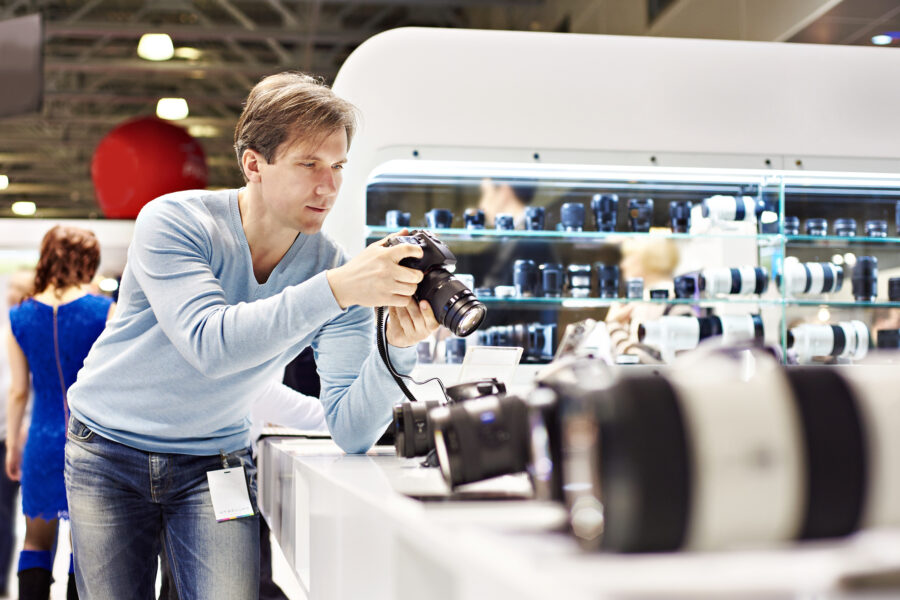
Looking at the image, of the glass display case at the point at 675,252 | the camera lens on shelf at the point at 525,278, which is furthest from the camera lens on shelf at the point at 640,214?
the camera lens on shelf at the point at 525,278

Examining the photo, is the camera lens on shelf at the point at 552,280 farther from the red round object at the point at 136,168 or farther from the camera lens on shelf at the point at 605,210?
the red round object at the point at 136,168

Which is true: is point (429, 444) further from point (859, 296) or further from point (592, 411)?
point (859, 296)

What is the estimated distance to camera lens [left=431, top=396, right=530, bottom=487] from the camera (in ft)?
2.53

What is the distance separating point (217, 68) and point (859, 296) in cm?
591

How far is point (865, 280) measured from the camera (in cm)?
401

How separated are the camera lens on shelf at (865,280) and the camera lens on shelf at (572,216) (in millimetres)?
1228

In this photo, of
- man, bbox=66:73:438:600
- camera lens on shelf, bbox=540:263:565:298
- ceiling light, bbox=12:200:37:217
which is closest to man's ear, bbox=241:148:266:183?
man, bbox=66:73:438:600

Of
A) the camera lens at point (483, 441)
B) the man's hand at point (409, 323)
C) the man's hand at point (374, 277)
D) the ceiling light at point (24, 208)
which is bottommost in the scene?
the camera lens at point (483, 441)

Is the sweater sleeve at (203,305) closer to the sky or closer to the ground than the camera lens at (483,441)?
closer to the sky

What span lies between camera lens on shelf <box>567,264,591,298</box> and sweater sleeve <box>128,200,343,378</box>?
2.64 metres

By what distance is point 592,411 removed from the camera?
574mm

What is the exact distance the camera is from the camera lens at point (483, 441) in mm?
771

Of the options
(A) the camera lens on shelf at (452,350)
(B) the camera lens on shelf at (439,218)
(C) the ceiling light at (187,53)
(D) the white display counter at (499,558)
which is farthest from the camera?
(C) the ceiling light at (187,53)

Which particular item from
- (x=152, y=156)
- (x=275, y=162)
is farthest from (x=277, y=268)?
(x=152, y=156)
